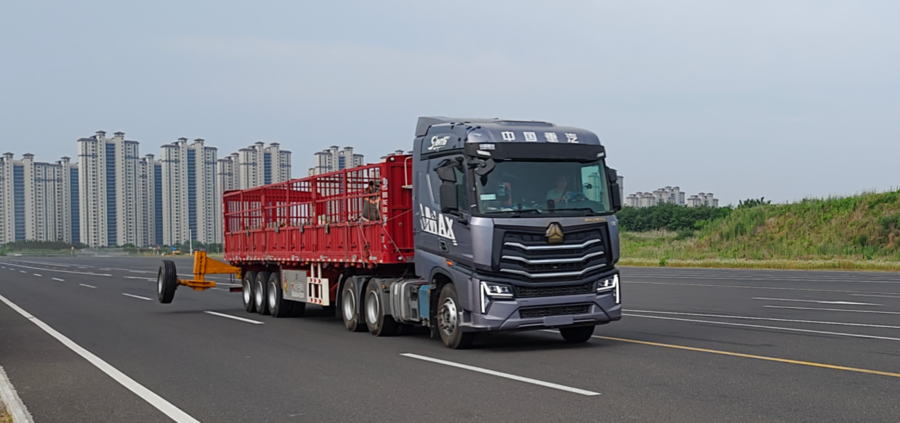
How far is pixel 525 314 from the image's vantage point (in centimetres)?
1221

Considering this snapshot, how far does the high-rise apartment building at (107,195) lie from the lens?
144m

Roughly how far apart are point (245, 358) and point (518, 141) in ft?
15.3

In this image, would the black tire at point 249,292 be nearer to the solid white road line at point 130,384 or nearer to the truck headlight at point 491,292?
the solid white road line at point 130,384

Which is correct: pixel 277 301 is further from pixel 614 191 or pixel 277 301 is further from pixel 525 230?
pixel 614 191

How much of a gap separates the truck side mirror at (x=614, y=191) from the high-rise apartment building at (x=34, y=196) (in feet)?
522

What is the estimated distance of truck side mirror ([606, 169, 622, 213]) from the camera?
1266 centimetres

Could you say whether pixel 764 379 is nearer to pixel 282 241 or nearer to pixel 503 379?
pixel 503 379

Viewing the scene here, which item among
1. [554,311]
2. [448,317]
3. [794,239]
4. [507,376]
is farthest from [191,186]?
[507,376]

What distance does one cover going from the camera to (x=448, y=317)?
42.4 ft

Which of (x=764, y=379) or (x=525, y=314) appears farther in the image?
(x=525, y=314)

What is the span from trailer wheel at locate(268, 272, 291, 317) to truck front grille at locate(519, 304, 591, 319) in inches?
349

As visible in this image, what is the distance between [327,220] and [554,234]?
20.3ft

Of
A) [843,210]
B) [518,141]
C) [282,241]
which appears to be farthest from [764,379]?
[843,210]

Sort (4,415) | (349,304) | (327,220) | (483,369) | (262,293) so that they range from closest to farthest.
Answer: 1. (4,415)
2. (483,369)
3. (349,304)
4. (327,220)
5. (262,293)
